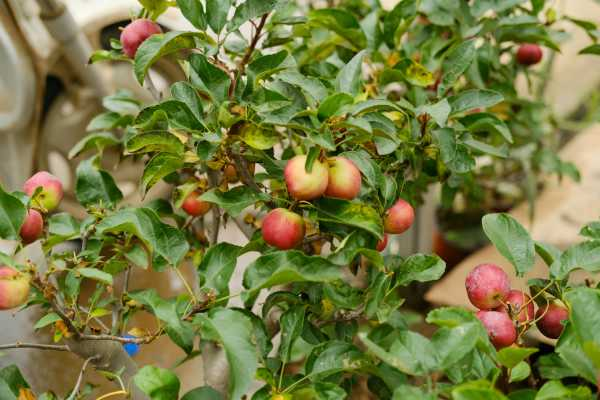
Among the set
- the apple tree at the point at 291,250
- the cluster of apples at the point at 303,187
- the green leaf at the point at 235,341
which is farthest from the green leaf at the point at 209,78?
the green leaf at the point at 235,341

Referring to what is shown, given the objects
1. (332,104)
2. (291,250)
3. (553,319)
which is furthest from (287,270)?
(553,319)

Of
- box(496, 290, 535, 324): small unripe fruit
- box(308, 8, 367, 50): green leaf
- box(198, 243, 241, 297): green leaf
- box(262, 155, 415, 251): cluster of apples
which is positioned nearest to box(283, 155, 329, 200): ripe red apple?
box(262, 155, 415, 251): cluster of apples

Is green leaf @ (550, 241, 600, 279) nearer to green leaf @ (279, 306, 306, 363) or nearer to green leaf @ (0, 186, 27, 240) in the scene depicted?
green leaf @ (279, 306, 306, 363)

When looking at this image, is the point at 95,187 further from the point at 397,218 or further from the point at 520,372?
the point at 520,372

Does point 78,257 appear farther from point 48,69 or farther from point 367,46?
point 48,69

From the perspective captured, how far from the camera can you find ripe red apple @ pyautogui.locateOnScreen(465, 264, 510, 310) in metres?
0.63

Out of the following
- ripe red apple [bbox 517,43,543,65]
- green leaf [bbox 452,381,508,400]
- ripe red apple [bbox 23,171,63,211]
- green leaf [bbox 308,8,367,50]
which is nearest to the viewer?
green leaf [bbox 452,381,508,400]

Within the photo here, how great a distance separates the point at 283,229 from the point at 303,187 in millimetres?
46

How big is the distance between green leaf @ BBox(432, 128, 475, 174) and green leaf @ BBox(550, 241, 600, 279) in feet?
0.46

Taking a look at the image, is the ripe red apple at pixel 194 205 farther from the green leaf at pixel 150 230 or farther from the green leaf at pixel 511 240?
the green leaf at pixel 511 240

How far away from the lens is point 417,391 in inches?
20.5

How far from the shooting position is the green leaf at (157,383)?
570 millimetres

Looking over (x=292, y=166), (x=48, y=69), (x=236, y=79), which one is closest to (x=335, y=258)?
(x=292, y=166)

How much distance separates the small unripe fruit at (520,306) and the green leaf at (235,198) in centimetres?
25
